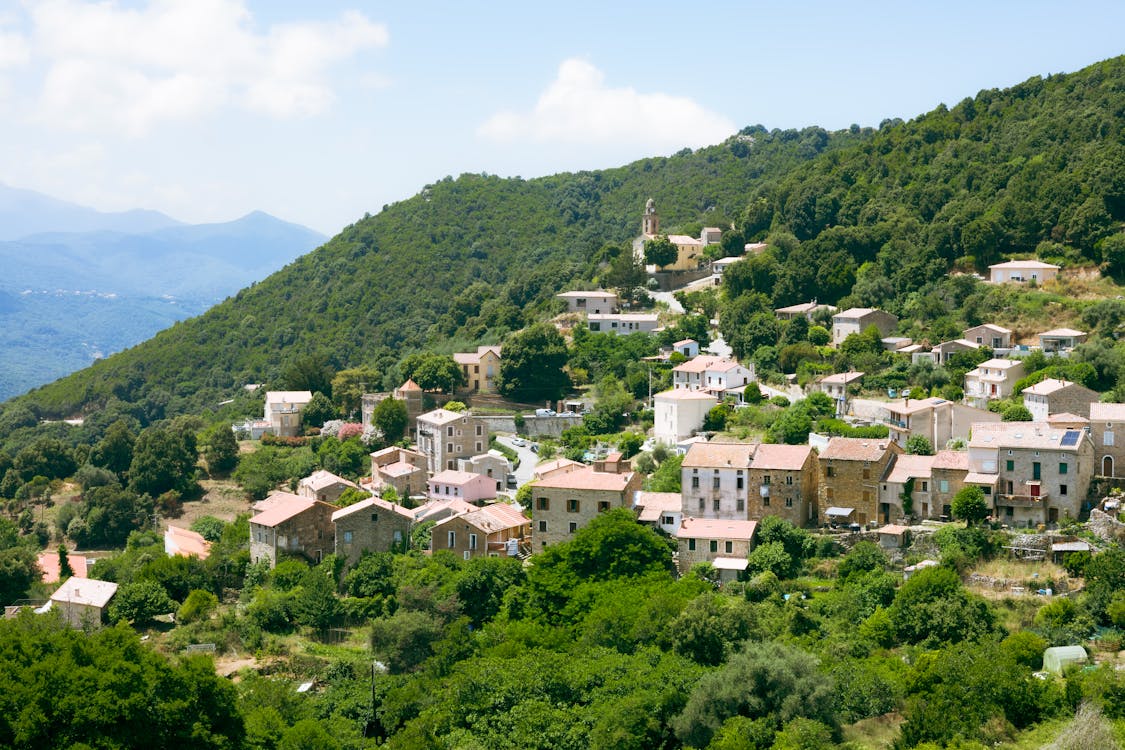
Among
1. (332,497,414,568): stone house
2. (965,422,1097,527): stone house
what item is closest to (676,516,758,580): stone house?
(965,422,1097,527): stone house

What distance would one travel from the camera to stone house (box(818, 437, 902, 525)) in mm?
32438

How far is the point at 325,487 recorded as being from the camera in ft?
134

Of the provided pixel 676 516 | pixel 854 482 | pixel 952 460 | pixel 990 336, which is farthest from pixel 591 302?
pixel 952 460

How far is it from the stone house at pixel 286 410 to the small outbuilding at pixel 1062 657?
119 ft

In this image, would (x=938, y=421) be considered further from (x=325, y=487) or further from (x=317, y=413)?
(x=317, y=413)

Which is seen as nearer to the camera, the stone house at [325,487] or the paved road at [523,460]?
the stone house at [325,487]

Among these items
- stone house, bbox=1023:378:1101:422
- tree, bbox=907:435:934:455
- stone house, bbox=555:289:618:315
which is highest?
stone house, bbox=555:289:618:315

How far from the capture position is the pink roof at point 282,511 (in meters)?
36.7

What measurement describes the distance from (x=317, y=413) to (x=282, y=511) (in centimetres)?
1726

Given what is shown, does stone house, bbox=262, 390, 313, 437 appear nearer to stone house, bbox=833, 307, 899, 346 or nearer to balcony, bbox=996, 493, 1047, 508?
stone house, bbox=833, 307, 899, 346

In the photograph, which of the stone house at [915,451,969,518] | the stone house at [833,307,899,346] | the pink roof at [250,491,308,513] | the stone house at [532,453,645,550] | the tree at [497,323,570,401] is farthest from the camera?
the tree at [497,323,570,401]

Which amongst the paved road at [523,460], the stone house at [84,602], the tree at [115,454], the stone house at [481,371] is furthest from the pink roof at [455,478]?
the tree at [115,454]

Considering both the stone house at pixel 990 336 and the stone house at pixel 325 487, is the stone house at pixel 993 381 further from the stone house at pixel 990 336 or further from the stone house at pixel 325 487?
the stone house at pixel 325 487

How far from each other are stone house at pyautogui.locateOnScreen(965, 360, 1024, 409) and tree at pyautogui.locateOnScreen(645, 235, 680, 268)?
82.0 ft
